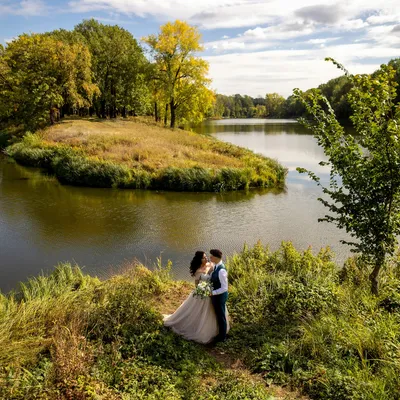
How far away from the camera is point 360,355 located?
555cm

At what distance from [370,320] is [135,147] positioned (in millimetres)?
21788

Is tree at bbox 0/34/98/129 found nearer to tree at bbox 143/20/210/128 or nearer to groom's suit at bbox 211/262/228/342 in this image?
tree at bbox 143/20/210/128

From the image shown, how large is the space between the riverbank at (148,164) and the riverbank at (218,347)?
12.6 meters

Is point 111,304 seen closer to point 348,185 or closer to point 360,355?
point 360,355

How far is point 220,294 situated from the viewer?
6.59 metres

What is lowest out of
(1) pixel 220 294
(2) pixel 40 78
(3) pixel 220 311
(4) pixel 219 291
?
(3) pixel 220 311

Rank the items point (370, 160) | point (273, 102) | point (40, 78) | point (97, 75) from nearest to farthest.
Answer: point (370, 160), point (40, 78), point (97, 75), point (273, 102)

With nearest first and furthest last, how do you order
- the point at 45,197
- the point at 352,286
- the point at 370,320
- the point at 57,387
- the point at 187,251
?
the point at 57,387
the point at 370,320
the point at 352,286
the point at 187,251
the point at 45,197

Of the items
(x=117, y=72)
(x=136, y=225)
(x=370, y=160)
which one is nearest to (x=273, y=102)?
(x=117, y=72)

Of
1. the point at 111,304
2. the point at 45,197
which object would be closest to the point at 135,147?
the point at 45,197

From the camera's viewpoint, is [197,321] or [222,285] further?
[197,321]

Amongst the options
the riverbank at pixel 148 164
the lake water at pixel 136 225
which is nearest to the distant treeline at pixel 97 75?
the riverbank at pixel 148 164

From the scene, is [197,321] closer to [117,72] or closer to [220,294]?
[220,294]

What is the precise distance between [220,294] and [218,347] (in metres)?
1.02
